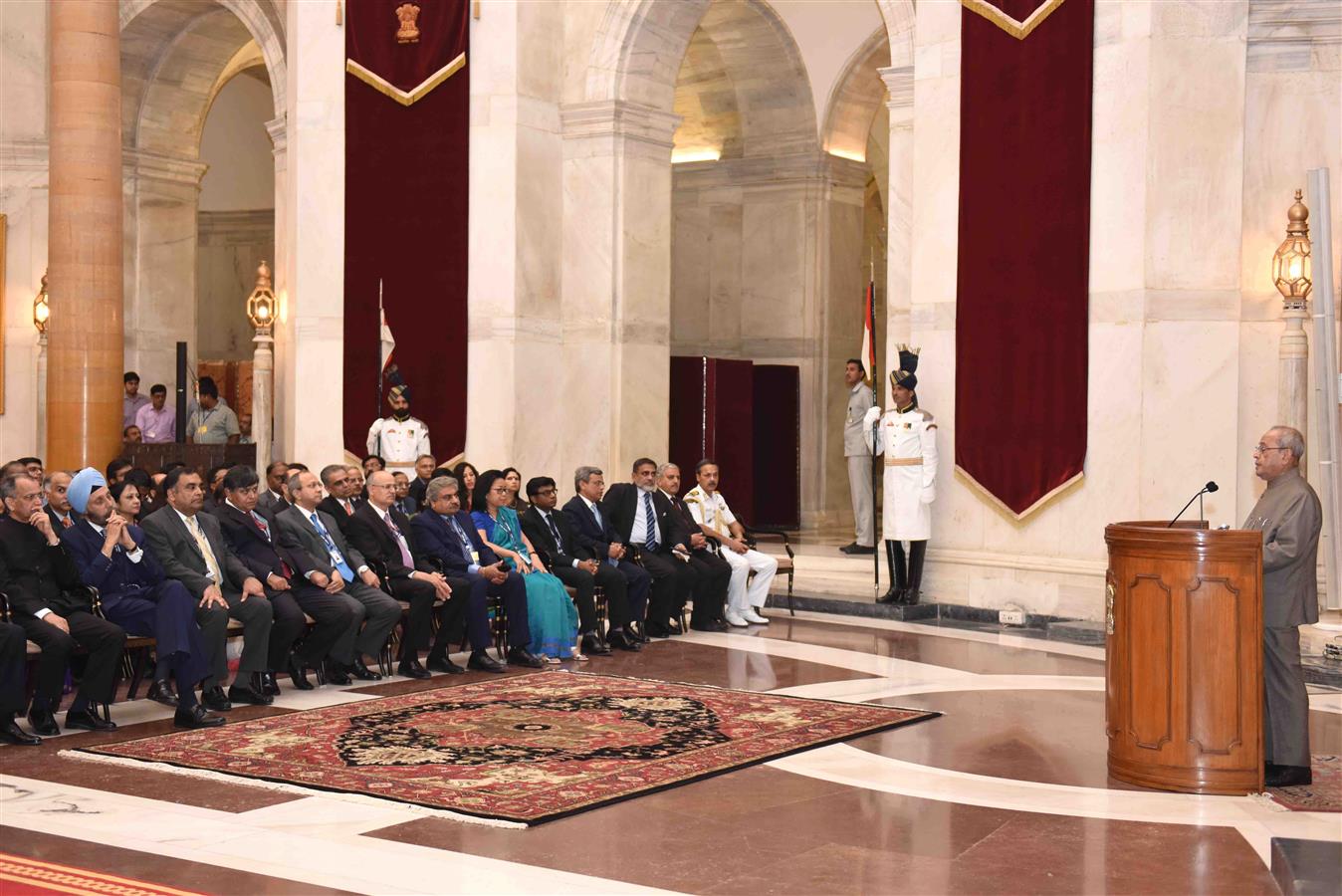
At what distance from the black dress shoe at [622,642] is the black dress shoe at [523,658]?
3.23ft

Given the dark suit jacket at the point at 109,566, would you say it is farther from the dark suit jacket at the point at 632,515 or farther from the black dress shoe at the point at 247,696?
the dark suit jacket at the point at 632,515

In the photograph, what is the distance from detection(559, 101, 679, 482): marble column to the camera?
15078 mm

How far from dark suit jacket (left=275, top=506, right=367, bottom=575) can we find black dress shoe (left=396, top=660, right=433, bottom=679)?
631 millimetres

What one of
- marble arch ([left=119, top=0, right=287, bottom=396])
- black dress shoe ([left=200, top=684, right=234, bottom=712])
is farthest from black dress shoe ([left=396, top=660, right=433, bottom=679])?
marble arch ([left=119, top=0, right=287, bottom=396])

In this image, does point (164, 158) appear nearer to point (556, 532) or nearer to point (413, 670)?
point (556, 532)

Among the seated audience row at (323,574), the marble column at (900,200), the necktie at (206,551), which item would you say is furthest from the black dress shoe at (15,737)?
the marble column at (900,200)

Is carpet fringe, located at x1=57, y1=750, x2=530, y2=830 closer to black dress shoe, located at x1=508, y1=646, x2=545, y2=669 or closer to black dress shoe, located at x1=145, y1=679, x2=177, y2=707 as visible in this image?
black dress shoe, located at x1=145, y1=679, x2=177, y2=707

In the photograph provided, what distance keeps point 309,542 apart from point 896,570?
5.17 m

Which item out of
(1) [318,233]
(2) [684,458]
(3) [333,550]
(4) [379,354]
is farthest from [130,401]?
(3) [333,550]

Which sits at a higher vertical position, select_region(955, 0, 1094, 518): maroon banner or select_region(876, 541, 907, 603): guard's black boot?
select_region(955, 0, 1094, 518): maroon banner

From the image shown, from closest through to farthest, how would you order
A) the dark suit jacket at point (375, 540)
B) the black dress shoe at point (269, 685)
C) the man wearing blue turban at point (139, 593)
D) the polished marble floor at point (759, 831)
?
the polished marble floor at point (759, 831), the man wearing blue turban at point (139, 593), the black dress shoe at point (269, 685), the dark suit jacket at point (375, 540)

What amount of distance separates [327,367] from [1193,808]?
10.6 meters

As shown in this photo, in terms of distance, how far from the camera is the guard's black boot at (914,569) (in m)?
12.7

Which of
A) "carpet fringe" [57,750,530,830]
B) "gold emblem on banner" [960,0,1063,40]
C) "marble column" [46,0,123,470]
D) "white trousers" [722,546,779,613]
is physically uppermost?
"gold emblem on banner" [960,0,1063,40]
